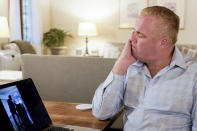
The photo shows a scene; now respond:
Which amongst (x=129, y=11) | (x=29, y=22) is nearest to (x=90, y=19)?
(x=129, y=11)

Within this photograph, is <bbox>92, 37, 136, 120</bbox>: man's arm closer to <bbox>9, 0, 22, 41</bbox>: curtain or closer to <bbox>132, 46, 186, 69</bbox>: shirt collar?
<bbox>132, 46, 186, 69</bbox>: shirt collar

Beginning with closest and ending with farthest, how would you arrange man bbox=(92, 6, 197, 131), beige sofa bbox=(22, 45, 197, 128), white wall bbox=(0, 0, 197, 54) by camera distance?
1. man bbox=(92, 6, 197, 131)
2. beige sofa bbox=(22, 45, 197, 128)
3. white wall bbox=(0, 0, 197, 54)

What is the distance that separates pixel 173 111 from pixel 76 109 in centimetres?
52

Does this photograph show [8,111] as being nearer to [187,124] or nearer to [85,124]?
[85,124]

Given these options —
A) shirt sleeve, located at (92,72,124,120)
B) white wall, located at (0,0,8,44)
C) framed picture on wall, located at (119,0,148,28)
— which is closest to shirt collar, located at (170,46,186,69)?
shirt sleeve, located at (92,72,124,120)

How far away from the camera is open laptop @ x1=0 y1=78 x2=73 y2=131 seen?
947mm

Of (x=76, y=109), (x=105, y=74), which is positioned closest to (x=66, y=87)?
(x=105, y=74)

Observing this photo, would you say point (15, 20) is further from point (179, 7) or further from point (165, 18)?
point (165, 18)

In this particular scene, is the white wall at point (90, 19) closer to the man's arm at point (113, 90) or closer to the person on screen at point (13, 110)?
the man's arm at point (113, 90)

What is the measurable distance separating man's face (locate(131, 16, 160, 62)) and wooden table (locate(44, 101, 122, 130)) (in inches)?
13.9

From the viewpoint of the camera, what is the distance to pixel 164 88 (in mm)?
1160

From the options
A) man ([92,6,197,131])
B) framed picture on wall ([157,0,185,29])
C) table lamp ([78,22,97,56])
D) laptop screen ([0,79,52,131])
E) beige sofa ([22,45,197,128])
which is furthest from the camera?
table lamp ([78,22,97,56])

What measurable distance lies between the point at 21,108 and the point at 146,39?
1.99 ft

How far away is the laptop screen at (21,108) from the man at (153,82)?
0.90 ft
